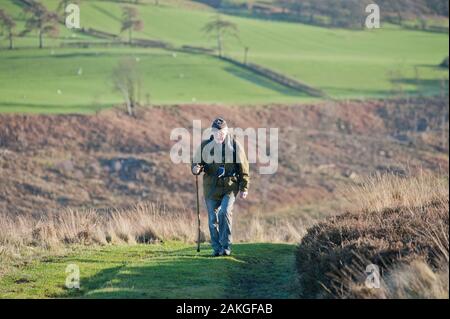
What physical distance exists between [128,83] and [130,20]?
662 inches

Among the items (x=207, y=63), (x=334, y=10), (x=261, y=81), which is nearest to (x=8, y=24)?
(x=207, y=63)

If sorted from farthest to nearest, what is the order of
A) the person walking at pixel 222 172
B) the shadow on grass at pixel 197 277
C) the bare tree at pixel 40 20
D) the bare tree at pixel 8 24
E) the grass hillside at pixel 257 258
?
1. the bare tree at pixel 40 20
2. the bare tree at pixel 8 24
3. the person walking at pixel 222 172
4. the shadow on grass at pixel 197 277
5. the grass hillside at pixel 257 258

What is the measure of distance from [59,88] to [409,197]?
177ft

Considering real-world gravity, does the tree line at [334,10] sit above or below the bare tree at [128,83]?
above

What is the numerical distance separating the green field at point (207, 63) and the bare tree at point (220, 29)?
2.68 feet

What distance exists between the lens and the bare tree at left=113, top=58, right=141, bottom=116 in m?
68.6

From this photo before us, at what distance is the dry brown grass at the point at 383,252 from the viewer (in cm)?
1210

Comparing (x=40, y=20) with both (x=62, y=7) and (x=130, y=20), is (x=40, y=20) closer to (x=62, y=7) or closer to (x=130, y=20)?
(x=62, y=7)

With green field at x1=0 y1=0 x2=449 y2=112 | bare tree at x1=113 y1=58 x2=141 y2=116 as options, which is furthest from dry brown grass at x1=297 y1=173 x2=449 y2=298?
bare tree at x1=113 y1=58 x2=141 y2=116

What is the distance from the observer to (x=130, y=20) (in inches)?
3366

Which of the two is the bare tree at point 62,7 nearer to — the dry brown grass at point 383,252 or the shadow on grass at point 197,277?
the shadow on grass at point 197,277

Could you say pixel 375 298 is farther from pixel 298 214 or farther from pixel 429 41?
pixel 429 41

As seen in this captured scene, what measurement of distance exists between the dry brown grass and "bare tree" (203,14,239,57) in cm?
7458

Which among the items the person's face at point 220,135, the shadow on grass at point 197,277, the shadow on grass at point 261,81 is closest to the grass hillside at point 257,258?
the shadow on grass at point 197,277
